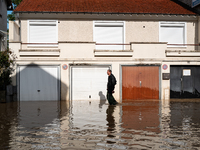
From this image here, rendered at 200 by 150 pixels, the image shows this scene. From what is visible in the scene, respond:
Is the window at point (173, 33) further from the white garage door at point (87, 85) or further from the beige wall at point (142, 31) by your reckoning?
the white garage door at point (87, 85)

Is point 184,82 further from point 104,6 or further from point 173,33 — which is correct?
point 104,6

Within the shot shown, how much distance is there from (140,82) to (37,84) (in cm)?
633

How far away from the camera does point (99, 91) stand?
1614 centimetres

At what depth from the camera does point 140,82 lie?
16.2 m

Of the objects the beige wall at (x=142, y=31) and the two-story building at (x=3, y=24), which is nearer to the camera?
the beige wall at (x=142, y=31)

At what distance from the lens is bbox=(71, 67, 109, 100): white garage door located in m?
16.1

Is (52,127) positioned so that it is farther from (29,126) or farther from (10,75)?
(10,75)

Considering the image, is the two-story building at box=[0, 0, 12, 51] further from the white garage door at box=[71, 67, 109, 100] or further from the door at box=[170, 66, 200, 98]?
the door at box=[170, 66, 200, 98]

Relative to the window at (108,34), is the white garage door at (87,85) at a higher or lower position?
lower

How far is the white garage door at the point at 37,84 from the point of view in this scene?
15.8 m

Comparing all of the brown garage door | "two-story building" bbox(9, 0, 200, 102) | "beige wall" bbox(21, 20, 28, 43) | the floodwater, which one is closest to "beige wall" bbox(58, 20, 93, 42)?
"two-story building" bbox(9, 0, 200, 102)

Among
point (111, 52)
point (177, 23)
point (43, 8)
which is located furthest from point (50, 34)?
point (177, 23)

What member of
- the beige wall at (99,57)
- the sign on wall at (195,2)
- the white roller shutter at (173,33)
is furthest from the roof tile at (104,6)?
the beige wall at (99,57)

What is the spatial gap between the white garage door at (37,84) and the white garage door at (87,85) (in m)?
1.10
